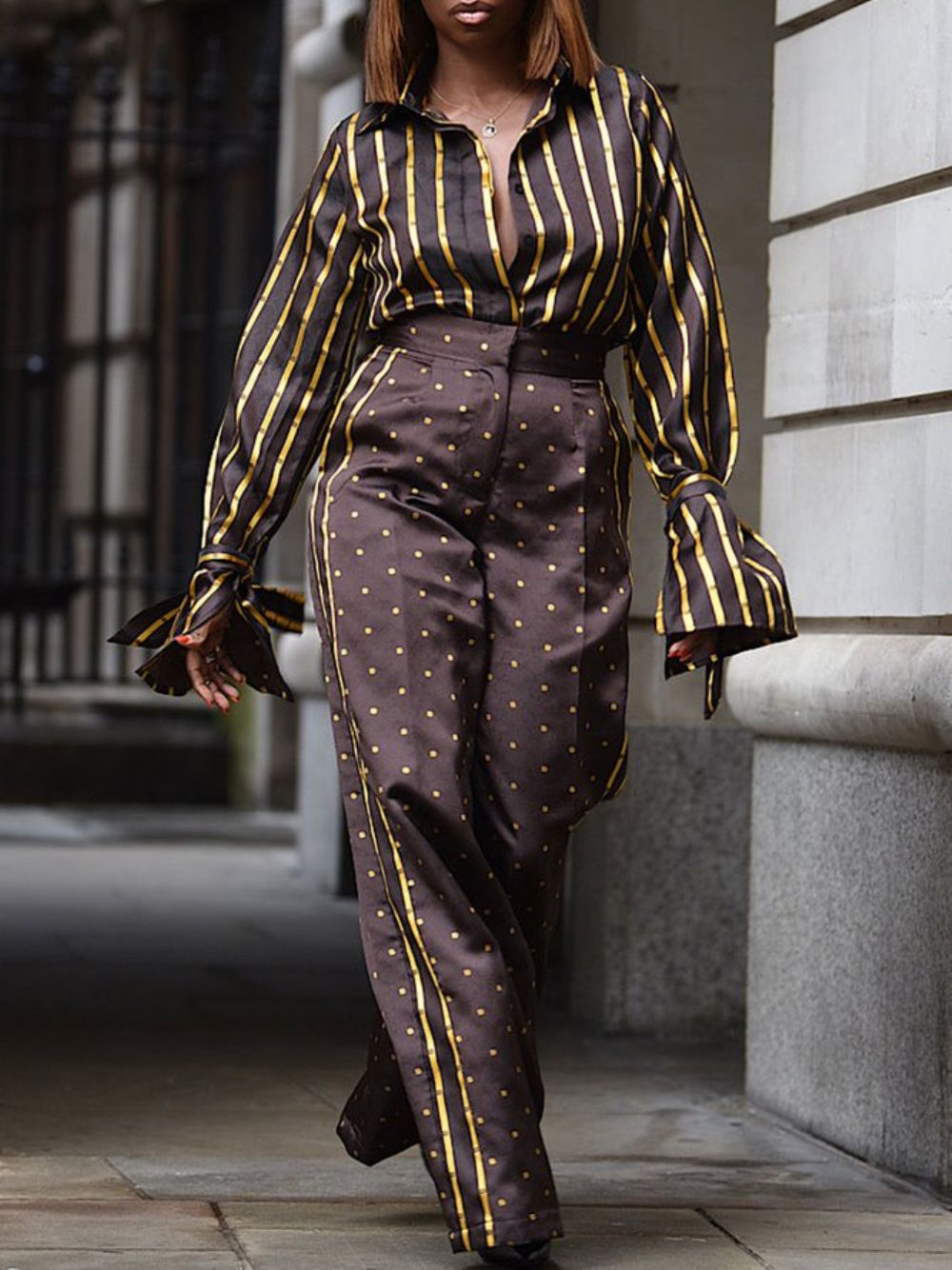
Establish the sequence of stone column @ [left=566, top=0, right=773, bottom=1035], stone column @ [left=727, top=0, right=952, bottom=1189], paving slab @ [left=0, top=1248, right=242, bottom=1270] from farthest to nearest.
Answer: stone column @ [left=566, top=0, right=773, bottom=1035]
stone column @ [left=727, top=0, right=952, bottom=1189]
paving slab @ [left=0, top=1248, right=242, bottom=1270]

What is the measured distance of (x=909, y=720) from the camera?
5027 millimetres

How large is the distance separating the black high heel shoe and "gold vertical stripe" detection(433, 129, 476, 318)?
4.38 feet

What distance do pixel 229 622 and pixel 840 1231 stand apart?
54.5 inches

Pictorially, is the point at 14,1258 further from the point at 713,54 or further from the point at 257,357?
the point at 713,54

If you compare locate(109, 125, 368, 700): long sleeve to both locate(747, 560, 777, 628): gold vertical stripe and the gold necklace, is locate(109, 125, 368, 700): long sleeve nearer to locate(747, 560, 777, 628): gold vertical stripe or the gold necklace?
the gold necklace

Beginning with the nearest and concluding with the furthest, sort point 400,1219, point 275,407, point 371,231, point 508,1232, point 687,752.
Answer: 1. point 508,1232
2. point 371,231
3. point 275,407
4. point 400,1219
5. point 687,752

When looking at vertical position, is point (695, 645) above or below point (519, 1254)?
above

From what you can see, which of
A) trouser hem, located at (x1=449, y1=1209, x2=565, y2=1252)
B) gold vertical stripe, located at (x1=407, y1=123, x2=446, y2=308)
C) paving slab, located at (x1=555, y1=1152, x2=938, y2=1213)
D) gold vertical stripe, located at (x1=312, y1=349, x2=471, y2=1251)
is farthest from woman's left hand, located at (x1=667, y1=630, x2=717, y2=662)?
paving slab, located at (x1=555, y1=1152, x2=938, y2=1213)

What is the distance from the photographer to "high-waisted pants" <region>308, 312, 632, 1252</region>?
4129 mm

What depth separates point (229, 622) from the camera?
4430 mm

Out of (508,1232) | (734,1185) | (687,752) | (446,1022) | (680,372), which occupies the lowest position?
(734,1185)

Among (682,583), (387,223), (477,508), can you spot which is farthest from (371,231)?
(682,583)

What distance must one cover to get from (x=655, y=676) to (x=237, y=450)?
2.82m

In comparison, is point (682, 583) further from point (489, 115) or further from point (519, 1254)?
point (519, 1254)
